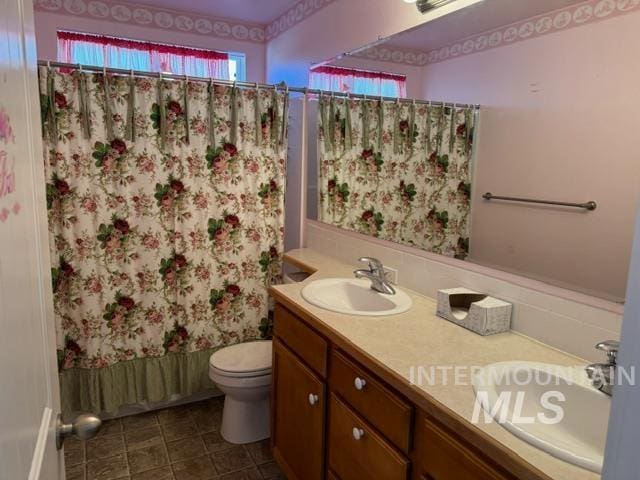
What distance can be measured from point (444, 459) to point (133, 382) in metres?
1.94

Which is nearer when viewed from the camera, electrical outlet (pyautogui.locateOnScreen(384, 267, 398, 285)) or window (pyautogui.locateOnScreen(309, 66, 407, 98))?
electrical outlet (pyautogui.locateOnScreen(384, 267, 398, 285))

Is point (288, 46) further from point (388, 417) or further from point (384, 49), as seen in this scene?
point (388, 417)

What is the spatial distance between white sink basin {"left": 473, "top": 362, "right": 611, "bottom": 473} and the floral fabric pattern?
67.1 inches

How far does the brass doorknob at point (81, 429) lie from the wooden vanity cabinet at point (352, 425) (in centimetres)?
72

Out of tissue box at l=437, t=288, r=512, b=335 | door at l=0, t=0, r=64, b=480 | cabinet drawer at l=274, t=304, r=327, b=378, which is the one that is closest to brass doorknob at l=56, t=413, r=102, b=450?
door at l=0, t=0, r=64, b=480

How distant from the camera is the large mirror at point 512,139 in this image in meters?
1.24

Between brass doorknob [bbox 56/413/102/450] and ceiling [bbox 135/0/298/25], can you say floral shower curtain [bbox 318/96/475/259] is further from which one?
brass doorknob [bbox 56/413/102/450]

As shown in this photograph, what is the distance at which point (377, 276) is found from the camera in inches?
77.0

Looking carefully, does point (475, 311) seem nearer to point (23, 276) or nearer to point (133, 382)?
point (23, 276)

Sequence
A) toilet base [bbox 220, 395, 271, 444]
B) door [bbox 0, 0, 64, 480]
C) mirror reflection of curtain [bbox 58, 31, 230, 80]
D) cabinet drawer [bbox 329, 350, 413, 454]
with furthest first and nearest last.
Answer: mirror reflection of curtain [bbox 58, 31, 230, 80] → toilet base [bbox 220, 395, 271, 444] → cabinet drawer [bbox 329, 350, 413, 454] → door [bbox 0, 0, 64, 480]

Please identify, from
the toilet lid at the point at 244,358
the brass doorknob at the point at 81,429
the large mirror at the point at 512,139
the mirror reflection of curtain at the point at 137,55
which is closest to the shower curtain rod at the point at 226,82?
the large mirror at the point at 512,139

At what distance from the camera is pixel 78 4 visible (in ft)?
10.3

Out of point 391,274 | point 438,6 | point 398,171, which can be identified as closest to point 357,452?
point 391,274

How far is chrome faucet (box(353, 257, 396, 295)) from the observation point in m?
1.92
